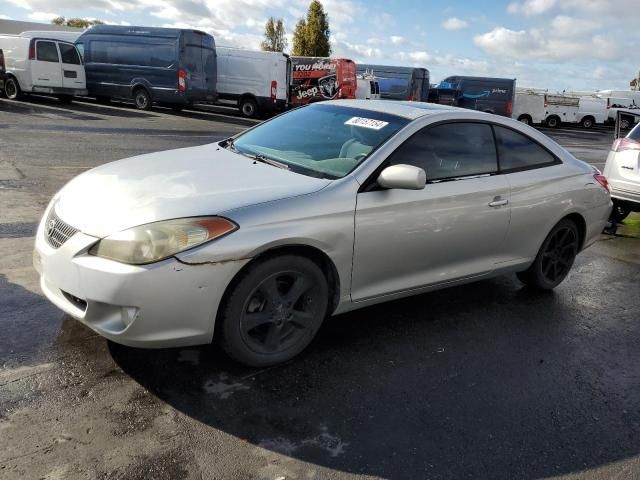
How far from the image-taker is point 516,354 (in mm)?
3828

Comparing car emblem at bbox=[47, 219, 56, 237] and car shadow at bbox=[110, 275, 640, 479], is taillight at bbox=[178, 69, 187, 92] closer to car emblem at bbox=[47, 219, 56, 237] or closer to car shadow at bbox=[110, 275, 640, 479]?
car shadow at bbox=[110, 275, 640, 479]

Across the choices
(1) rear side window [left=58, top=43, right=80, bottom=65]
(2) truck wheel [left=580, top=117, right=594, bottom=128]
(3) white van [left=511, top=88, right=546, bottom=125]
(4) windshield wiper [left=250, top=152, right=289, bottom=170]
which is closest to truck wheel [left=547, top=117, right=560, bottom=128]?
(3) white van [left=511, top=88, right=546, bottom=125]

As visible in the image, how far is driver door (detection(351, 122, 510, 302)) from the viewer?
140 inches

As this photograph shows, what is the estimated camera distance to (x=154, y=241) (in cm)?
283

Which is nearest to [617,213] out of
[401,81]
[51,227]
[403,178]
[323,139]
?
[323,139]

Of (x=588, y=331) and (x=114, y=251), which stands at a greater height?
(x=114, y=251)

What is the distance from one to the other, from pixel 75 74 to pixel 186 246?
59.4ft

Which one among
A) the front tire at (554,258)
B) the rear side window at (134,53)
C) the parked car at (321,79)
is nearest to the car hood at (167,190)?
the front tire at (554,258)

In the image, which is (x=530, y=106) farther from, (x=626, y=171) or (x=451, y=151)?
(x=451, y=151)

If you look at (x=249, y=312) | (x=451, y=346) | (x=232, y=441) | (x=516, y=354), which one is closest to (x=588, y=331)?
(x=516, y=354)

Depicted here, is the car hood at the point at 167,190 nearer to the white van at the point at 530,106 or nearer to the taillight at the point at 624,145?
the taillight at the point at 624,145

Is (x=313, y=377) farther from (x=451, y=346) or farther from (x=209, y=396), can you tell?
(x=451, y=346)

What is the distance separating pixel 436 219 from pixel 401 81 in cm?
2916

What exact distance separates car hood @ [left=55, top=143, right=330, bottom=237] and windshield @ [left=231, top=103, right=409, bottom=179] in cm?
20
